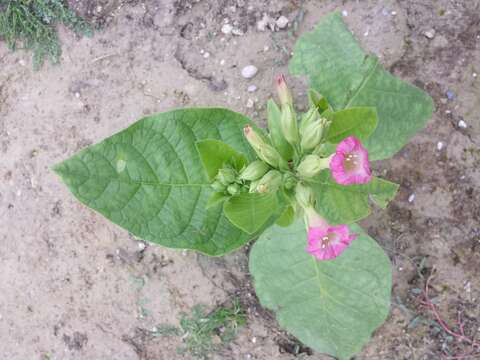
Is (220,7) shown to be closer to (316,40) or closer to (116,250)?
(316,40)

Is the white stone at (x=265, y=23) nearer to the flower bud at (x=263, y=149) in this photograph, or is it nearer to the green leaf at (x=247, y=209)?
the flower bud at (x=263, y=149)

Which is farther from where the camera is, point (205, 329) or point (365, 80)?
point (205, 329)

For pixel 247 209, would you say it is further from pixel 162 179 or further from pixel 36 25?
pixel 36 25

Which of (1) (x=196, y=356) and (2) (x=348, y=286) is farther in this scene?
(1) (x=196, y=356)

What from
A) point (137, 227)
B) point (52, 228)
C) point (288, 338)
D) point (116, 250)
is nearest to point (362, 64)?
point (137, 227)

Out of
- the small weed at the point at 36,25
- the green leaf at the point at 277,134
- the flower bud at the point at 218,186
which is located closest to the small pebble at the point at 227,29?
the small weed at the point at 36,25

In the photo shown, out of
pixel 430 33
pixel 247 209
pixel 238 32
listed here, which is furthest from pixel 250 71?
pixel 247 209
